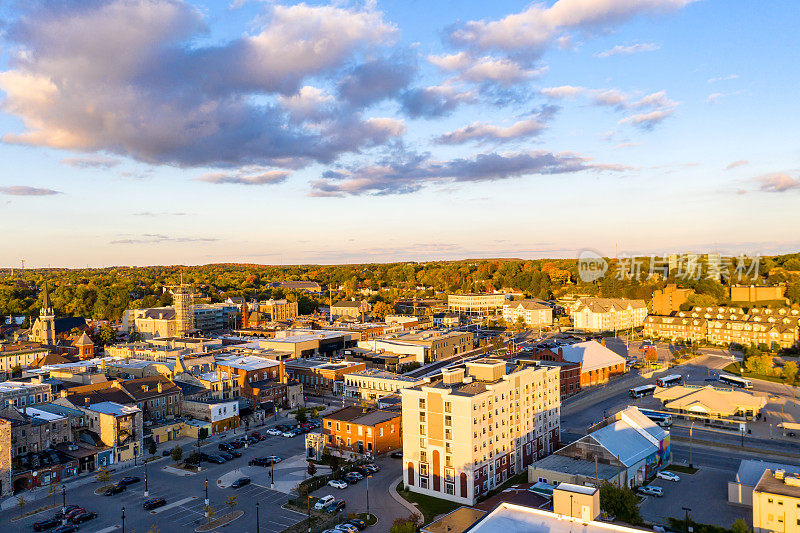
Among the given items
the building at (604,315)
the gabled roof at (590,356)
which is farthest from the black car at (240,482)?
the building at (604,315)

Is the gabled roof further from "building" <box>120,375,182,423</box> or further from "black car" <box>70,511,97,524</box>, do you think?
"black car" <box>70,511,97,524</box>

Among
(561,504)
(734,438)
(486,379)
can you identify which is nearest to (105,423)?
(486,379)

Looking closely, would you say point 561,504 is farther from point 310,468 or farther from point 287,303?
point 287,303

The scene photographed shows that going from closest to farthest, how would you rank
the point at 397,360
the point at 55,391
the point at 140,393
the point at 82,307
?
1. the point at 140,393
2. the point at 55,391
3. the point at 397,360
4. the point at 82,307

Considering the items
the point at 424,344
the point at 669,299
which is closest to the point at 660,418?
the point at 424,344

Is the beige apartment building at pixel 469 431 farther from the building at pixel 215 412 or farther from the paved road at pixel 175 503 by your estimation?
the building at pixel 215 412

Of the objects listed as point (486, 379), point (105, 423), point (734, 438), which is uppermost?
point (486, 379)

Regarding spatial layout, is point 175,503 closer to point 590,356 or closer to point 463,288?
point 590,356

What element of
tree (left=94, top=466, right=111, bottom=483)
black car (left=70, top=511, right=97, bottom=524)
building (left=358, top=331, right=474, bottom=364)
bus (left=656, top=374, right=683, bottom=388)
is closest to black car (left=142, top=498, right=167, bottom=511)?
black car (left=70, top=511, right=97, bottom=524)
